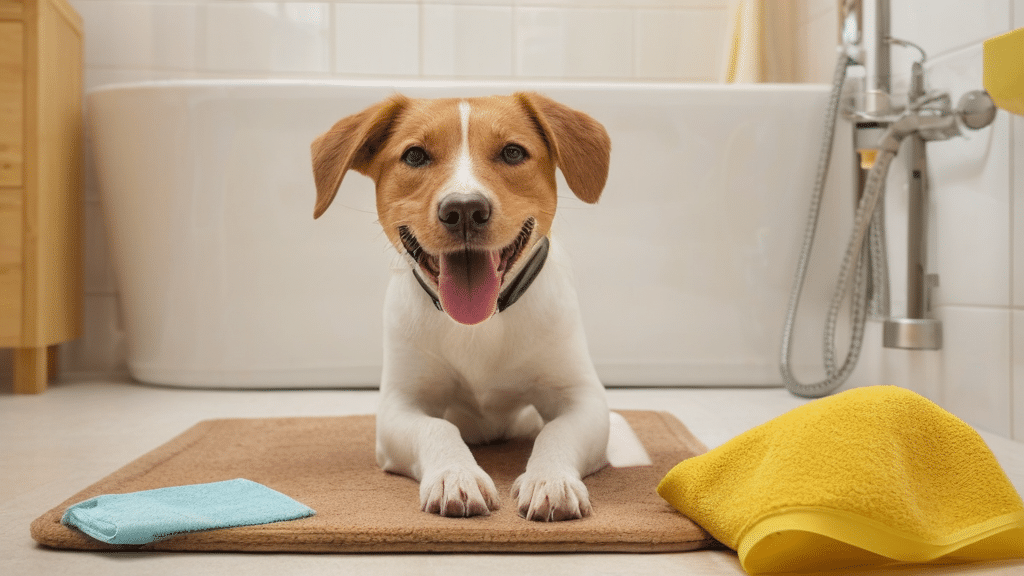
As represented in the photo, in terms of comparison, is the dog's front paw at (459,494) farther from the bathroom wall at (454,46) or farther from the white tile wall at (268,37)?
the white tile wall at (268,37)

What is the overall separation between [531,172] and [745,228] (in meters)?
1.38

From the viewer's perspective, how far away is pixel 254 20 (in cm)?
356

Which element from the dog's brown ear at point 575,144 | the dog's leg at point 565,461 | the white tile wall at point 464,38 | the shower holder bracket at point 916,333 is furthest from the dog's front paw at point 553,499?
the white tile wall at point 464,38

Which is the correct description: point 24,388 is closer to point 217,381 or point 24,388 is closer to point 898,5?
point 217,381

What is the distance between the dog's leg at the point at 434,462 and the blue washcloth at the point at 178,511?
18 centimetres

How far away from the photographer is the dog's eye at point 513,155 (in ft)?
4.55

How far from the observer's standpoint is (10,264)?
100 inches

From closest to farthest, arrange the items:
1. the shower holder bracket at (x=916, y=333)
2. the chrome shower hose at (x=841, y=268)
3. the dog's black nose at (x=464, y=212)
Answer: the dog's black nose at (x=464, y=212)
the shower holder bracket at (x=916, y=333)
the chrome shower hose at (x=841, y=268)

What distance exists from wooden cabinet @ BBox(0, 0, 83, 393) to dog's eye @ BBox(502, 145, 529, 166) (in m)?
1.85

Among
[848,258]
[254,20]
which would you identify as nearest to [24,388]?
Result: [254,20]

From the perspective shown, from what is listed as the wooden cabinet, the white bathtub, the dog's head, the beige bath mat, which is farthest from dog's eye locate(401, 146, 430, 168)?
the wooden cabinet

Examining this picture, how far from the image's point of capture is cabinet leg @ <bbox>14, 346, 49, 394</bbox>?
262cm

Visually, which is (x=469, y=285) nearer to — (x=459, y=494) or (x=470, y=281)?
(x=470, y=281)

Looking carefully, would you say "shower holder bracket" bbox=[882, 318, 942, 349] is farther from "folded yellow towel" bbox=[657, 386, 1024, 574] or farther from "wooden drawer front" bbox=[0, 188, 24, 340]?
"wooden drawer front" bbox=[0, 188, 24, 340]
